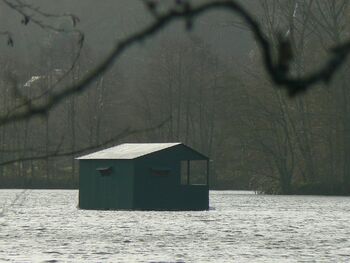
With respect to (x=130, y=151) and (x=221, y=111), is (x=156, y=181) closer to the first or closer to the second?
(x=130, y=151)

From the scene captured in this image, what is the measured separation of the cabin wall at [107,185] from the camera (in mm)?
45188

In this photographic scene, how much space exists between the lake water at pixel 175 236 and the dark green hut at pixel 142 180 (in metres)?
1.28

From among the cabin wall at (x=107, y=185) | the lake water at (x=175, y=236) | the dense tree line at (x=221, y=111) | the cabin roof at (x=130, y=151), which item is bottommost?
the lake water at (x=175, y=236)

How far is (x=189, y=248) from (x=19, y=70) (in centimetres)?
7330

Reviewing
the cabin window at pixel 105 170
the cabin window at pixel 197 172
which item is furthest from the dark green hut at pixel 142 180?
the cabin window at pixel 197 172

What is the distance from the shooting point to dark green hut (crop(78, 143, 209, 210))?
44.7m

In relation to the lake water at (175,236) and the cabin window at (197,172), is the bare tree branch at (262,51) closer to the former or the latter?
the lake water at (175,236)

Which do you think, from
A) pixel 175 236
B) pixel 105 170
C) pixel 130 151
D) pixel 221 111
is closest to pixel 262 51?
pixel 175 236

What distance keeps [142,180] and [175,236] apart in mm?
16846

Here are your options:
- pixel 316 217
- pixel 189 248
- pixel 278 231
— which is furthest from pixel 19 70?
pixel 189 248

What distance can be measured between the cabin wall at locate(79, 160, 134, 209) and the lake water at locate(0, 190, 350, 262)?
1.41 m

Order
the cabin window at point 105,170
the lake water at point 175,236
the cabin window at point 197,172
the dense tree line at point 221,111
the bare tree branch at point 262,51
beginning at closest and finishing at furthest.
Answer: the bare tree branch at point 262,51, the lake water at point 175,236, the cabin window at point 105,170, the dense tree line at point 221,111, the cabin window at point 197,172

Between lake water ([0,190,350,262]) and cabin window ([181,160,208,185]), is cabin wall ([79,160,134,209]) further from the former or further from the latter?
cabin window ([181,160,208,185])

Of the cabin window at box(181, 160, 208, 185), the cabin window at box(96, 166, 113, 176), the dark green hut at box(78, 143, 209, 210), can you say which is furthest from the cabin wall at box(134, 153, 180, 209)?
the cabin window at box(181, 160, 208, 185)
